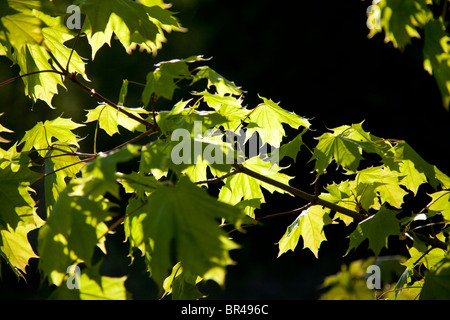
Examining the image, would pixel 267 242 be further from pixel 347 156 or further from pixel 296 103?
pixel 347 156

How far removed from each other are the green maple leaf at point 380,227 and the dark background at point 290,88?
2979mm

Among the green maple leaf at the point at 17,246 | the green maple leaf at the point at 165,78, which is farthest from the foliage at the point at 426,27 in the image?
the green maple leaf at the point at 17,246

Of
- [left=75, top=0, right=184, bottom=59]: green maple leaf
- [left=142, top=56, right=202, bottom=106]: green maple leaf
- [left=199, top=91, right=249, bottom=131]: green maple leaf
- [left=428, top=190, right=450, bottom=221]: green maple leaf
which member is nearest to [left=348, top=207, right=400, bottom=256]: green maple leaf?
[left=428, top=190, right=450, bottom=221]: green maple leaf

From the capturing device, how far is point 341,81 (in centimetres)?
452

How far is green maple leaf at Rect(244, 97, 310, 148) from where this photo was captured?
47.3 inches

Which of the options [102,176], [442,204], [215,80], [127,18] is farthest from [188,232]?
[442,204]

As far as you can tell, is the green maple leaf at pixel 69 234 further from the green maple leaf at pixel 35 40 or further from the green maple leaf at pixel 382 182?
the green maple leaf at pixel 382 182

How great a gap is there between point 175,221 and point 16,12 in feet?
1.92

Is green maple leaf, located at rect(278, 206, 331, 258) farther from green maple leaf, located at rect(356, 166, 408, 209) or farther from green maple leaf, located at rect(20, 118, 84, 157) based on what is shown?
green maple leaf, located at rect(20, 118, 84, 157)

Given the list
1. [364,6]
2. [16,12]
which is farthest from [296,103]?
[16,12]

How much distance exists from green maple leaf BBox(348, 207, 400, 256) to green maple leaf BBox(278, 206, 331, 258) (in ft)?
0.40

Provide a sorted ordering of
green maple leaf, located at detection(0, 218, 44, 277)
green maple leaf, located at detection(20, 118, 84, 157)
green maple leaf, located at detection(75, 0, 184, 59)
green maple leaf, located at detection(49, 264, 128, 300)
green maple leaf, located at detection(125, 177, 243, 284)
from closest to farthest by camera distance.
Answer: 1. green maple leaf, located at detection(125, 177, 243, 284)
2. green maple leaf, located at detection(49, 264, 128, 300)
3. green maple leaf, located at detection(75, 0, 184, 59)
4. green maple leaf, located at detection(0, 218, 44, 277)
5. green maple leaf, located at detection(20, 118, 84, 157)

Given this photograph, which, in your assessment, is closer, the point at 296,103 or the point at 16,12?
the point at 16,12

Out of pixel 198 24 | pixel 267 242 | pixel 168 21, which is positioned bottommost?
pixel 267 242
